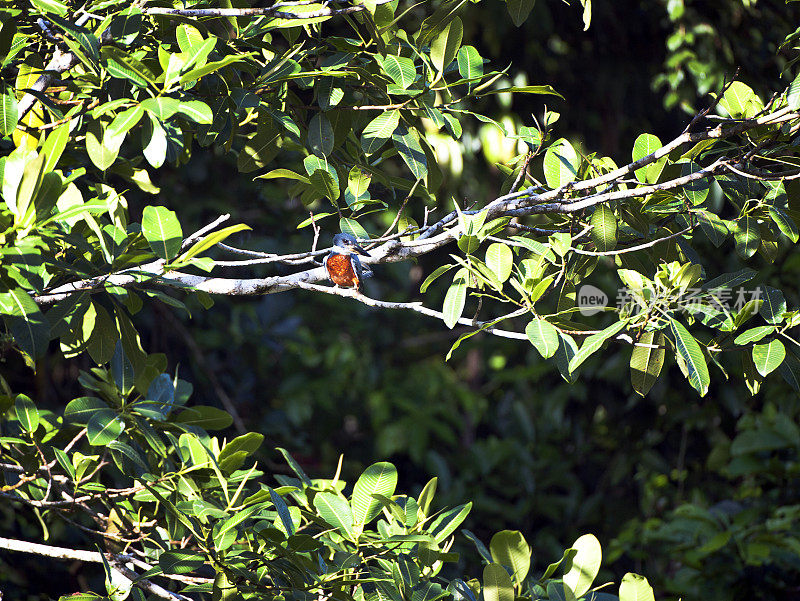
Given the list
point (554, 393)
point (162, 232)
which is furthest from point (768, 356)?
point (554, 393)

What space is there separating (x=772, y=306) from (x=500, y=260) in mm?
425

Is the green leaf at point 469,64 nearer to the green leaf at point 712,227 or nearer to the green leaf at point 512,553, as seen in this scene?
the green leaf at point 712,227

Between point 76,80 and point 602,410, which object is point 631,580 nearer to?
point 76,80

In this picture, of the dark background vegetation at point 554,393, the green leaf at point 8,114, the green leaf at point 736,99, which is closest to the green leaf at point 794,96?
the green leaf at point 736,99

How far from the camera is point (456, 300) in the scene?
3.63ft

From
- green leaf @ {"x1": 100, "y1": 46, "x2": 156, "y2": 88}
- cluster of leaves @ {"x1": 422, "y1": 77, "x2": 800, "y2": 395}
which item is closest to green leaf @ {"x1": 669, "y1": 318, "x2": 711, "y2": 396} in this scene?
cluster of leaves @ {"x1": 422, "y1": 77, "x2": 800, "y2": 395}

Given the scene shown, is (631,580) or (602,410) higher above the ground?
(631,580)

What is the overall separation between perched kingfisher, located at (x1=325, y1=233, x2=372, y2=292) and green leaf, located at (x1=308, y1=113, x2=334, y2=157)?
160mm

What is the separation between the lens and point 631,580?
47.6 inches

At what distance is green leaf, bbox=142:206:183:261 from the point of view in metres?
0.97

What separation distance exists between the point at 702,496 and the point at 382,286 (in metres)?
2.17

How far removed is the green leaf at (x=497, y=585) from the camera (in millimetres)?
1177

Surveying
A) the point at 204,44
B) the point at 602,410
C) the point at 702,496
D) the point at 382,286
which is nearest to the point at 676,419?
the point at 702,496

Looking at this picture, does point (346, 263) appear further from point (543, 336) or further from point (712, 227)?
point (712, 227)
